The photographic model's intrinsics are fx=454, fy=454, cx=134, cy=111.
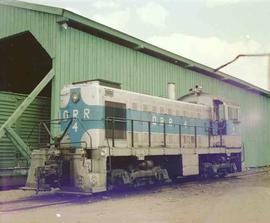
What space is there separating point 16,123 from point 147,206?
7497 millimetres

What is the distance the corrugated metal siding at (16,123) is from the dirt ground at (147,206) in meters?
1.86

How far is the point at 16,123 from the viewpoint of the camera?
641 inches

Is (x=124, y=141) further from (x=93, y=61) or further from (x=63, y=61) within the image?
(x=93, y=61)

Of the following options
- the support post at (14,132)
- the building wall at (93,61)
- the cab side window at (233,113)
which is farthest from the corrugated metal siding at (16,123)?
the cab side window at (233,113)

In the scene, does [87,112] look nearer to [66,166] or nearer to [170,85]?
[66,166]

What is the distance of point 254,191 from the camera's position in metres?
14.0

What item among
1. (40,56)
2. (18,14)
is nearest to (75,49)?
(18,14)

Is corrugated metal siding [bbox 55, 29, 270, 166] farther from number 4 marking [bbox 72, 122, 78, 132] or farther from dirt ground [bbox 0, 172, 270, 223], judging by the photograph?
dirt ground [bbox 0, 172, 270, 223]

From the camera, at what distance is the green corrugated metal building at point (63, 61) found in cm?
1566

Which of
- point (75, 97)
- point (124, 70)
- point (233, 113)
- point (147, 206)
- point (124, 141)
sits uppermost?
point (124, 70)

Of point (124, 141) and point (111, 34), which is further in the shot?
point (111, 34)

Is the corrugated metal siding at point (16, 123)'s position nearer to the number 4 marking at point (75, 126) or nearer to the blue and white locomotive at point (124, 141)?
the number 4 marking at point (75, 126)

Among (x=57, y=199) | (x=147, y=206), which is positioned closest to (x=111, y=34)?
(x=57, y=199)

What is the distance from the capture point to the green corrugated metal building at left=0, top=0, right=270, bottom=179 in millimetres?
15656
